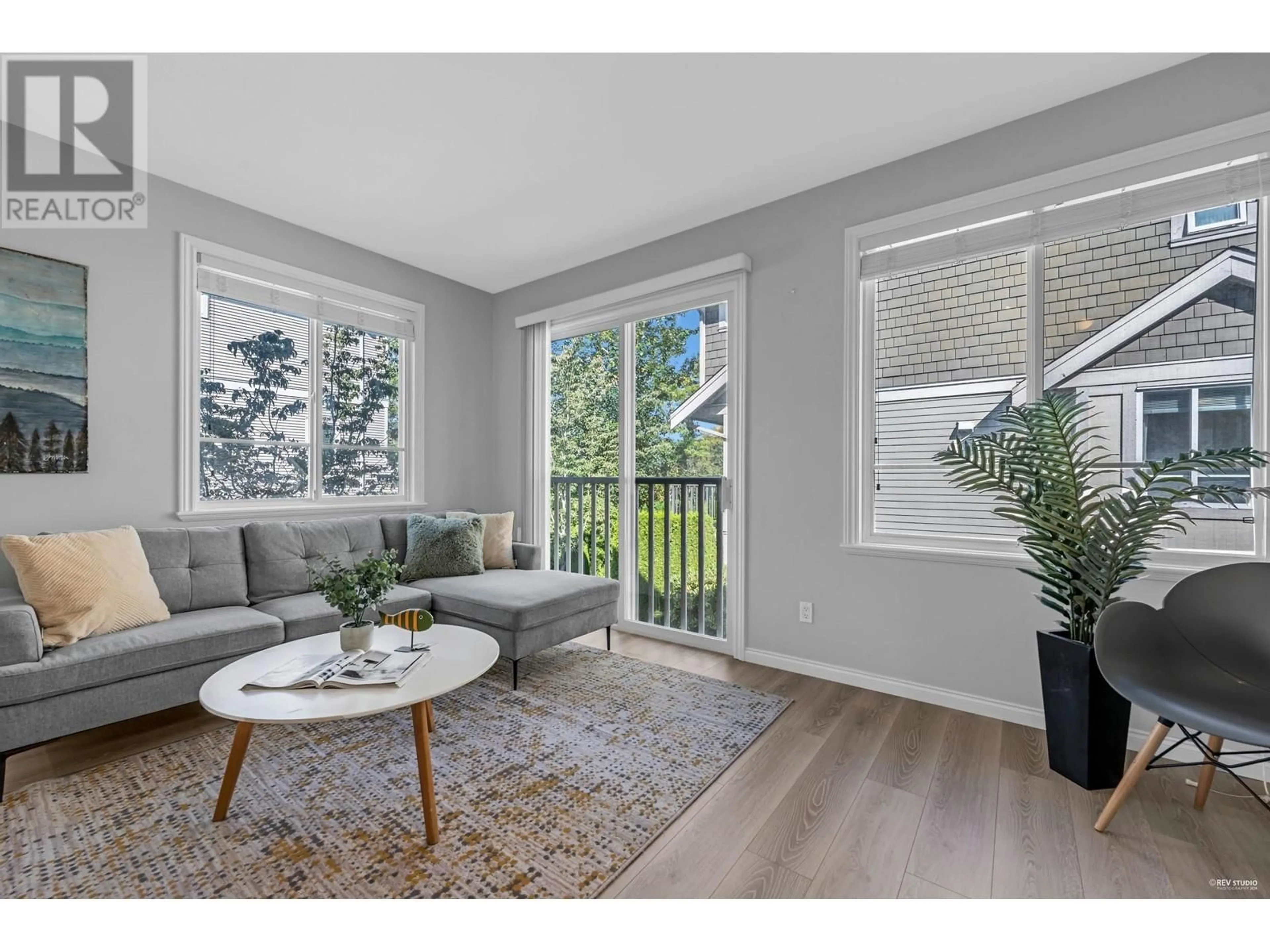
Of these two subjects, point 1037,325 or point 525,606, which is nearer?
point 1037,325

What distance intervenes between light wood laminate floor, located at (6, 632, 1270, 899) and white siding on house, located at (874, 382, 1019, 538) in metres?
0.84

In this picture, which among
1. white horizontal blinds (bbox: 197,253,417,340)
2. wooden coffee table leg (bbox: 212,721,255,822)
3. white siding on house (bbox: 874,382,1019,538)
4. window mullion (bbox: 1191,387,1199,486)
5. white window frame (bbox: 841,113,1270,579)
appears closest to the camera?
wooden coffee table leg (bbox: 212,721,255,822)

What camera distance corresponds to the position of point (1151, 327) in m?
2.14

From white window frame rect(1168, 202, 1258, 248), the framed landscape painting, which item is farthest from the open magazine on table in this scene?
white window frame rect(1168, 202, 1258, 248)

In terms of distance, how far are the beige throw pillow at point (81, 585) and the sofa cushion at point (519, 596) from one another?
1194 mm

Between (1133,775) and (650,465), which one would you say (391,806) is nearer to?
(1133,775)

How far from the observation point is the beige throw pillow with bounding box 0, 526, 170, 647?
6.81ft

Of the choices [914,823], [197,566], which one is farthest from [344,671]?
[914,823]

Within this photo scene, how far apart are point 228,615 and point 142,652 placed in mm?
406

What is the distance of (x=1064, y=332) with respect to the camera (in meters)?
2.32

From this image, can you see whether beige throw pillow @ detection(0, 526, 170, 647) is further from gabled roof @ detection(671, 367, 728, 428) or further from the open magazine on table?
gabled roof @ detection(671, 367, 728, 428)

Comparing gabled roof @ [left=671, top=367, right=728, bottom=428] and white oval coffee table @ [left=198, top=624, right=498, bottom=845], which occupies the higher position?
gabled roof @ [left=671, top=367, right=728, bottom=428]

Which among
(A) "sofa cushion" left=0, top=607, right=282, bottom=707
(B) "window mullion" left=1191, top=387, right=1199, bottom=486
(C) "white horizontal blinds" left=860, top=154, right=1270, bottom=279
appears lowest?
(A) "sofa cushion" left=0, top=607, right=282, bottom=707

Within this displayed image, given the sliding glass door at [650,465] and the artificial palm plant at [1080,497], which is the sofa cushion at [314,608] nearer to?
the sliding glass door at [650,465]
